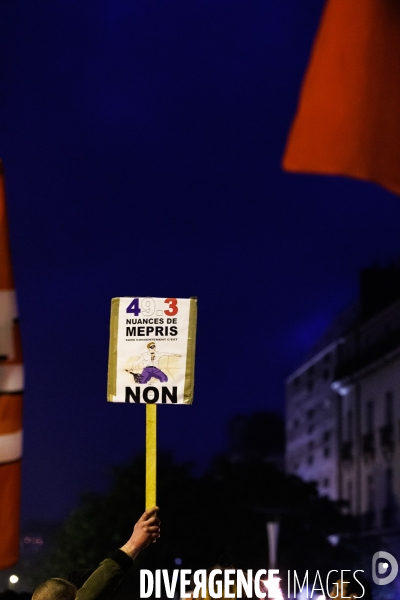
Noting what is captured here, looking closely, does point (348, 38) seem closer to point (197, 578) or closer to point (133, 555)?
point (133, 555)

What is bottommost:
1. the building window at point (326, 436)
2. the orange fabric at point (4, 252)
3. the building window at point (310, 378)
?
the orange fabric at point (4, 252)

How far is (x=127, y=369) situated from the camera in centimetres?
726

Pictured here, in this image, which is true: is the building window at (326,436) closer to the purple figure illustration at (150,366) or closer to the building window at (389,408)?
the building window at (389,408)

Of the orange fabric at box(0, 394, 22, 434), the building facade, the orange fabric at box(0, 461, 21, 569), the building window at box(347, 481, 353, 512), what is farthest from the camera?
the building window at box(347, 481, 353, 512)

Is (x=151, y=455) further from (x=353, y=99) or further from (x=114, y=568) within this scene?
(x=353, y=99)

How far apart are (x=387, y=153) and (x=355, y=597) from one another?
14.6 feet

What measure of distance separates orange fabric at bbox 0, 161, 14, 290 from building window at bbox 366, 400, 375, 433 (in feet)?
208

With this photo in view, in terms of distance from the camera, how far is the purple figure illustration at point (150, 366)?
7242 millimetres

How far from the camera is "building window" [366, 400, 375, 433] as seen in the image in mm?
69438

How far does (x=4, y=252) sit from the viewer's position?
6.86 m

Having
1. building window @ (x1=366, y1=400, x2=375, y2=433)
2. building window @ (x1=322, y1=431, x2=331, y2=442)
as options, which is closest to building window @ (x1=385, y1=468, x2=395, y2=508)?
building window @ (x1=366, y1=400, x2=375, y2=433)

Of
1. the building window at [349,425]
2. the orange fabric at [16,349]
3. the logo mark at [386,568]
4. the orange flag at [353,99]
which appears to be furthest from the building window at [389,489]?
the orange flag at [353,99]

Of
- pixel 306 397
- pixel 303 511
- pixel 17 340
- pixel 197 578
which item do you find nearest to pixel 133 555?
pixel 17 340

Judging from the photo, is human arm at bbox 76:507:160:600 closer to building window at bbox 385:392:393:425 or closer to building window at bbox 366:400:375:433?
building window at bbox 385:392:393:425
